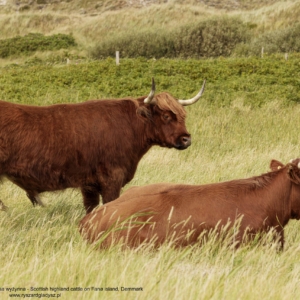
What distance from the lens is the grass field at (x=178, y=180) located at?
148 inches

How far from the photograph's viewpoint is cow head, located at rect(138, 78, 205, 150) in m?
7.51

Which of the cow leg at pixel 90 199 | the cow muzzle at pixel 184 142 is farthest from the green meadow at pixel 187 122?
the cow muzzle at pixel 184 142

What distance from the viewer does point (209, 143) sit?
1247 cm

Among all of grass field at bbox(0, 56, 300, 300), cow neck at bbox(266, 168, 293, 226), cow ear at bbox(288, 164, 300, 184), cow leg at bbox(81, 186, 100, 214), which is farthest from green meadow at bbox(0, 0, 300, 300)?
cow ear at bbox(288, 164, 300, 184)

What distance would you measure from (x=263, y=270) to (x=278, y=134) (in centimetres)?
899

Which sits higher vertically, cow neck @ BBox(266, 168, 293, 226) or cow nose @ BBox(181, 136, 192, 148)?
cow nose @ BBox(181, 136, 192, 148)

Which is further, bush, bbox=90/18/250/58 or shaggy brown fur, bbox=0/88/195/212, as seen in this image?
bush, bbox=90/18/250/58

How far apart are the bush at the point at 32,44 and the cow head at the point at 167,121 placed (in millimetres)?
29175

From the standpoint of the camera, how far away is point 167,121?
7.57 meters

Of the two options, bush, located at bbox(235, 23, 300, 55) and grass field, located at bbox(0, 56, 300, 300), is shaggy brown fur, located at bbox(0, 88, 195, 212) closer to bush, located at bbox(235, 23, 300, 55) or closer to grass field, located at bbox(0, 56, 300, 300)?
grass field, located at bbox(0, 56, 300, 300)

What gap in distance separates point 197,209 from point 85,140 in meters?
1.96

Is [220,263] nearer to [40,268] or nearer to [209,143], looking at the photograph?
[40,268]

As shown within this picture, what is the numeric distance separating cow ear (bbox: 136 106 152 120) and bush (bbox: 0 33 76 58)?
2926 cm

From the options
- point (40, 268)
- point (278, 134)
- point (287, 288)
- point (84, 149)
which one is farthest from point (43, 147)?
point (278, 134)
